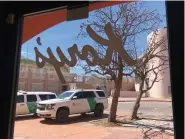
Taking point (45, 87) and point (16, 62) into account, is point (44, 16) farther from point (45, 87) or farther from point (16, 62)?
point (45, 87)

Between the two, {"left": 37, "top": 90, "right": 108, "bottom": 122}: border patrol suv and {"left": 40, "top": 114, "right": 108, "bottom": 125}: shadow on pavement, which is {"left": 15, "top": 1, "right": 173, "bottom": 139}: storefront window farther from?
{"left": 37, "top": 90, "right": 108, "bottom": 122}: border patrol suv

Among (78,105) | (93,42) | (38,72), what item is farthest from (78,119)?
(93,42)

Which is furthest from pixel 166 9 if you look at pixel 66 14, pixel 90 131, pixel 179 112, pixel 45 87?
pixel 90 131

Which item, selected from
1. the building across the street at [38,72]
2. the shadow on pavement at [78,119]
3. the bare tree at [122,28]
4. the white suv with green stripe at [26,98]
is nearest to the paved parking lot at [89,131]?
the shadow on pavement at [78,119]

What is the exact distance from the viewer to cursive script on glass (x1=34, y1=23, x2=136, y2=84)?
1.29 m

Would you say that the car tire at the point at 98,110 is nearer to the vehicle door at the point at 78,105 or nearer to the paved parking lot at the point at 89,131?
the paved parking lot at the point at 89,131

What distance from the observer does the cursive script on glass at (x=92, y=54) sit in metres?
1.29

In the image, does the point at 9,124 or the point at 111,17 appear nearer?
the point at 9,124

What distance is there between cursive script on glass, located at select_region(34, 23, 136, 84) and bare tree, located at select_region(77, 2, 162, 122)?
0.4 inches

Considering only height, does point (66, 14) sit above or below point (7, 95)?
above

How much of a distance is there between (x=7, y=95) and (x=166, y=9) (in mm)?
878

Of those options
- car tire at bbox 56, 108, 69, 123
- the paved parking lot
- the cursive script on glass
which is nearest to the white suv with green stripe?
the cursive script on glass

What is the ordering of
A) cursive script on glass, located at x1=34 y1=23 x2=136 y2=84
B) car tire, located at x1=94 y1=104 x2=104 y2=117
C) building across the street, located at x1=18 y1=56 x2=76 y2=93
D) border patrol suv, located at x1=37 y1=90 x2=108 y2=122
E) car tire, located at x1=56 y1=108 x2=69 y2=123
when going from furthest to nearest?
car tire, located at x1=56 y1=108 x2=69 y2=123
car tire, located at x1=94 y1=104 x2=104 y2=117
border patrol suv, located at x1=37 y1=90 x2=108 y2=122
building across the street, located at x1=18 y1=56 x2=76 y2=93
cursive script on glass, located at x1=34 y1=23 x2=136 y2=84

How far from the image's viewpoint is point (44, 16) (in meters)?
1.39
